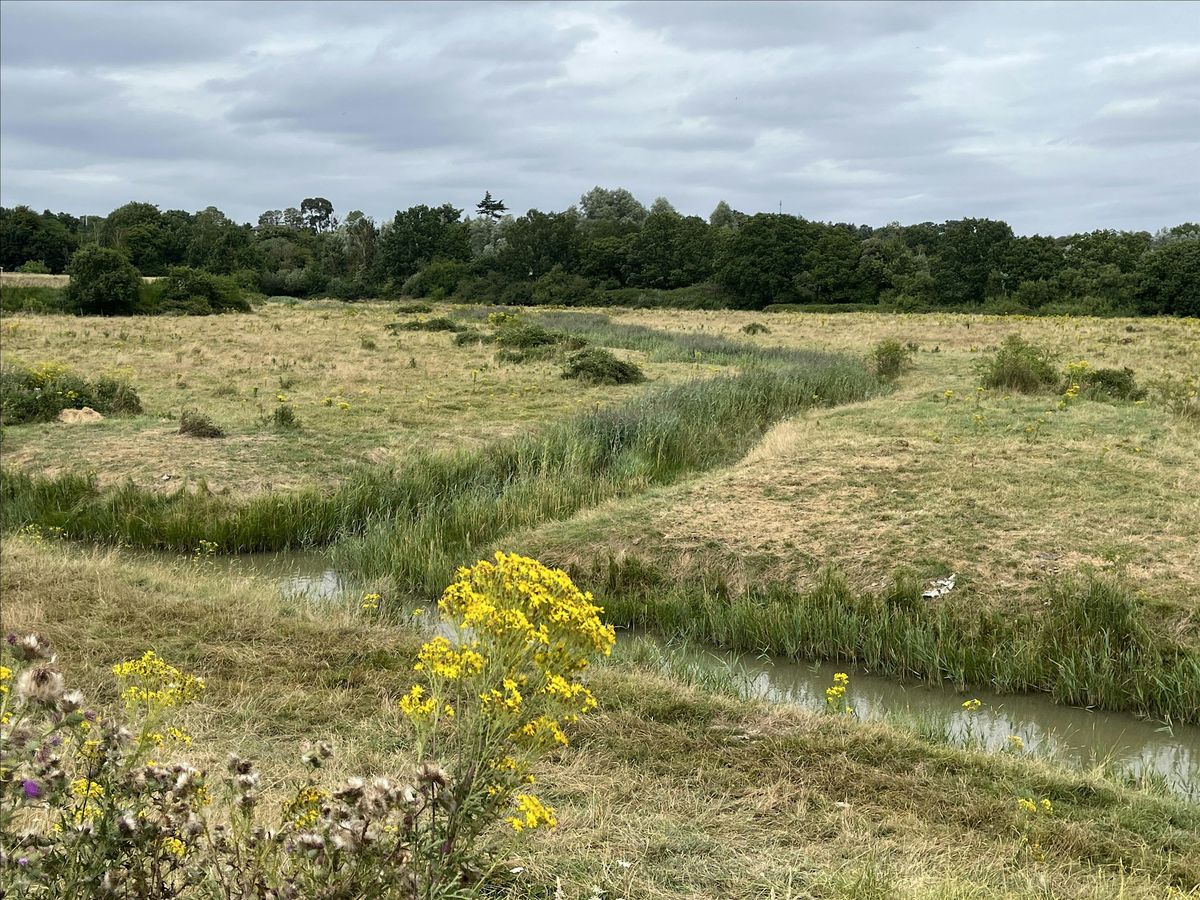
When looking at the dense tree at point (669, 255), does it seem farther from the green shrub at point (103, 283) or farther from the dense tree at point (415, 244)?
the green shrub at point (103, 283)

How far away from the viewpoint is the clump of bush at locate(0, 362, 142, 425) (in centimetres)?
1723

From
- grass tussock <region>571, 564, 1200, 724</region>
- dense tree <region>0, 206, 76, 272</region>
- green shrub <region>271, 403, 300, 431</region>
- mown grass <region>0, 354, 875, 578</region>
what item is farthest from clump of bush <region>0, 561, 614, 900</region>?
dense tree <region>0, 206, 76, 272</region>

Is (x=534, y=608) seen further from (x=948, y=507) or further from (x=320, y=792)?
(x=948, y=507)

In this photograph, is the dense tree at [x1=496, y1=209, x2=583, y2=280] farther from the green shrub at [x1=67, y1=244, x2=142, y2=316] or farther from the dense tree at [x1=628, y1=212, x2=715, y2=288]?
the green shrub at [x1=67, y1=244, x2=142, y2=316]

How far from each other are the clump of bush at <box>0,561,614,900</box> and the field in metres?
1.15

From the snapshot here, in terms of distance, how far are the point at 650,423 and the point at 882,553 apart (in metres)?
6.53

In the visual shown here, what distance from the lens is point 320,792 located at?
281 cm

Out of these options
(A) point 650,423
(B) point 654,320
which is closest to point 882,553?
(A) point 650,423

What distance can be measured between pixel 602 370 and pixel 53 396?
12.1 meters

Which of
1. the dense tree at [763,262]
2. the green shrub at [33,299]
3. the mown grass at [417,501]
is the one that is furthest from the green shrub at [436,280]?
the mown grass at [417,501]

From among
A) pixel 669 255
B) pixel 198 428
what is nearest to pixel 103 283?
pixel 198 428

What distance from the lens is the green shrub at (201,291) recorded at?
163 feet

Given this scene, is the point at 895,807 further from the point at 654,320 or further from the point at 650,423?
the point at 654,320

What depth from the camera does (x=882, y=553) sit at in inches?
404
